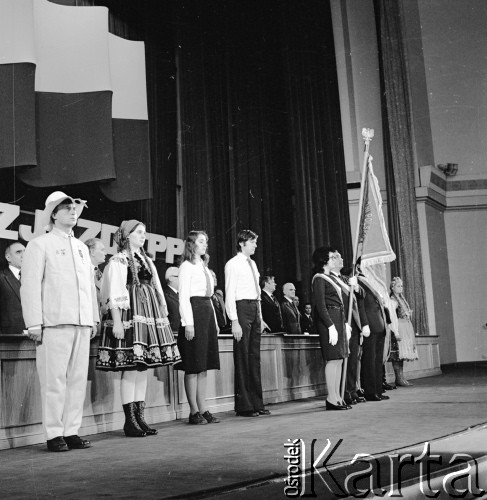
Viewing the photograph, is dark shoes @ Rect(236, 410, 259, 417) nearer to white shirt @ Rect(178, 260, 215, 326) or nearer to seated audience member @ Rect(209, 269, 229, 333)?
white shirt @ Rect(178, 260, 215, 326)

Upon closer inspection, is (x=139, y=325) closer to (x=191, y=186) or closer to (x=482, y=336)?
(x=191, y=186)

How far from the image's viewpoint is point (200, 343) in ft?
17.0

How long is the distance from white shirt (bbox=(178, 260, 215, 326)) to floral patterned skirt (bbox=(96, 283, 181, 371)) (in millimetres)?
364

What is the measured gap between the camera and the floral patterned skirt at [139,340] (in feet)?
14.6

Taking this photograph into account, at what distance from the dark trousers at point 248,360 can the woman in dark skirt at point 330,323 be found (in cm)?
50

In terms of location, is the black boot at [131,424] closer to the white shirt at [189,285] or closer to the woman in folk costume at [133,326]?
the woman in folk costume at [133,326]

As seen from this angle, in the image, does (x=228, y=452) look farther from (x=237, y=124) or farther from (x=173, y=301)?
(x=237, y=124)

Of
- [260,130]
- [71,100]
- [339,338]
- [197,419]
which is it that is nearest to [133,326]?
[197,419]

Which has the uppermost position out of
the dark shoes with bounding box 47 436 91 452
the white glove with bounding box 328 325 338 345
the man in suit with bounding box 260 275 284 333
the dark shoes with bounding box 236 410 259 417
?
the man in suit with bounding box 260 275 284 333

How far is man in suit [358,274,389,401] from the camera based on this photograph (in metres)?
6.88

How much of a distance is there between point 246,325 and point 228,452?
2.01 meters

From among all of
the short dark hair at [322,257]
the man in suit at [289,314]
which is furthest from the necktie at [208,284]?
the man in suit at [289,314]

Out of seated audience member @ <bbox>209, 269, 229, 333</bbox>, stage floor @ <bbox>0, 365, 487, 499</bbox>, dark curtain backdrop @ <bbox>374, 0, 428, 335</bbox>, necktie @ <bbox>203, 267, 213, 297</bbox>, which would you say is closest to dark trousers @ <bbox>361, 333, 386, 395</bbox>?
stage floor @ <bbox>0, 365, 487, 499</bbox>

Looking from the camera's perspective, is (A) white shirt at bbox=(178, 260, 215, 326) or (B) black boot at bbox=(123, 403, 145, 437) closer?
(B) black boot at bbox=(123, 403, 145, 437)
